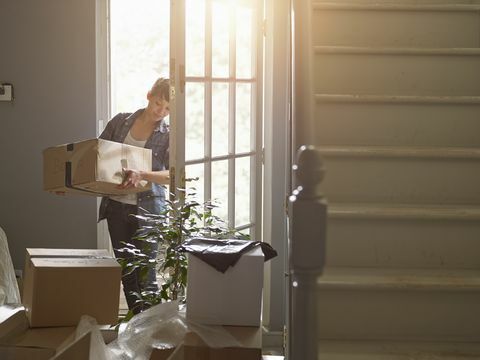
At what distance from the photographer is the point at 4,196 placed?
5.44 m

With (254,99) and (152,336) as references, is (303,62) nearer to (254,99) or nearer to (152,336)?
(152,336)

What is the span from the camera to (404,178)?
8.95ft

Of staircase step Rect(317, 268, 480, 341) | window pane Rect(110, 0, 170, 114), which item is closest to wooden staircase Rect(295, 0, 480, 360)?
staircase step Rect(317, 268, 480, 341)

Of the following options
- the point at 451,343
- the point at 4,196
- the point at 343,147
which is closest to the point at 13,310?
the point at 343,147

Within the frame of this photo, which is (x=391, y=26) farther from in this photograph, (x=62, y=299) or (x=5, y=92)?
(x=5, y=92)

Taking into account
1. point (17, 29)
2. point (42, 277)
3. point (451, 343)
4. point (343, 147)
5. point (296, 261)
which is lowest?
point (451, 343)

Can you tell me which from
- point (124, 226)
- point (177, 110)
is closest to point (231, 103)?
point (177, 110)

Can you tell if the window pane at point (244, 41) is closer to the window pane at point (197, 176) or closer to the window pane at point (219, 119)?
the window pane at point (219, 119)

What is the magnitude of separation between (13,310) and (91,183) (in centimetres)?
89

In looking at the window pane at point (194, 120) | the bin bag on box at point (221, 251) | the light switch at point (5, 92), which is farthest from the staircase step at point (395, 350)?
the light switch at point (5, 92)

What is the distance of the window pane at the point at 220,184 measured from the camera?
3.92 meters

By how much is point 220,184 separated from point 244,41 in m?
0.76

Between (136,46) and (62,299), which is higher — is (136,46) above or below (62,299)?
above

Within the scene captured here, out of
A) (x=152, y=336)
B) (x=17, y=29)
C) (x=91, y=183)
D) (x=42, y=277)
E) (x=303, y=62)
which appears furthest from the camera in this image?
(x=17, y=29)
